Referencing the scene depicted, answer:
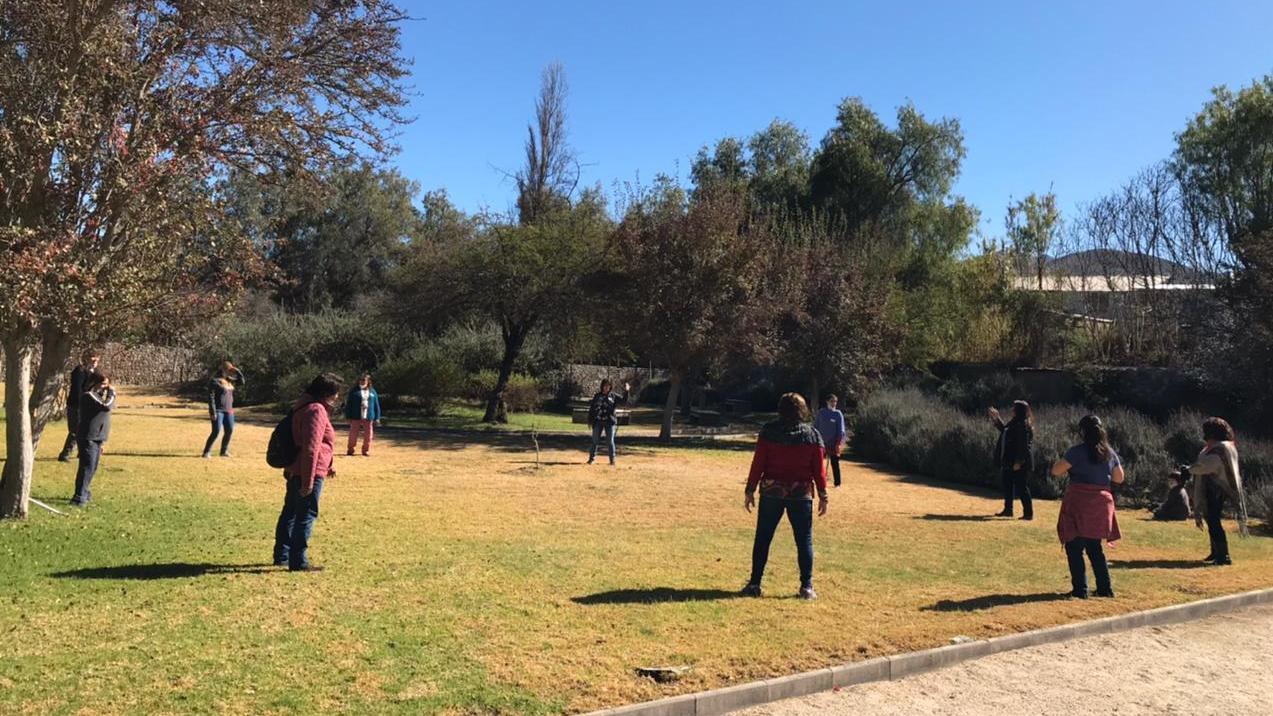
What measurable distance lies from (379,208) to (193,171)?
143ft

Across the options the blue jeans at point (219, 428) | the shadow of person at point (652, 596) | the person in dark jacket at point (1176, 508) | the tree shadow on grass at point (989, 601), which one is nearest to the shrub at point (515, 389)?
the blue jeans at point (219, 428)

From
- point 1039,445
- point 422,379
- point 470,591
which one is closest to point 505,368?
point 422,379

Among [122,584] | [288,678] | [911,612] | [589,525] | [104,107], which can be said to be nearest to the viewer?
[288,678]

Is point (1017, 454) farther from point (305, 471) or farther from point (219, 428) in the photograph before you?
point (219, 428)

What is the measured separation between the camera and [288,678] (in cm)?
493

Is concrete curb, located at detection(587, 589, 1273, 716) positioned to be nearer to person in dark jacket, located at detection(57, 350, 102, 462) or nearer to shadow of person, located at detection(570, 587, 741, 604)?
shadow of person, located at detection(570, 587, 741, 604)

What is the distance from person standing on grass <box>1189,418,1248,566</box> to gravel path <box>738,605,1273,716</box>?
3.04 meters

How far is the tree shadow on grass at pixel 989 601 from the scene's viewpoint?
741 cm

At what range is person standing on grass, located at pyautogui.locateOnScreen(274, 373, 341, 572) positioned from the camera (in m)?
7.35

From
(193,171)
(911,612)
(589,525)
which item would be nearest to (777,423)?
(911,612)

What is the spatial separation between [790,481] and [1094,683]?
8.54ft

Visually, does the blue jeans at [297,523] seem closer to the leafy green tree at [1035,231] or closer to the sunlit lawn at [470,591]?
the sunlit lawn at [470,591]

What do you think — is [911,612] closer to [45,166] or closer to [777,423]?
[777,423]

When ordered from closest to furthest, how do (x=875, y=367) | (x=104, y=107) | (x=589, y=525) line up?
(x=104, y=107)
(x=589, y=525)
(x=875, y=367)
